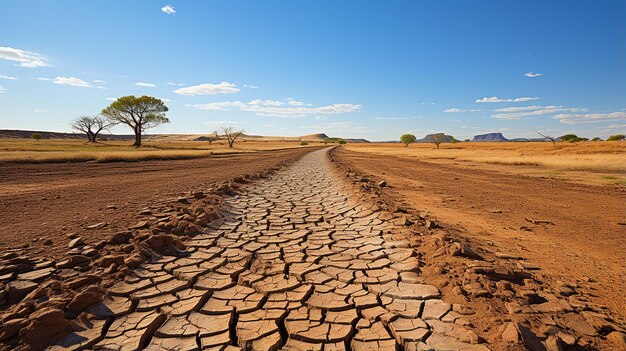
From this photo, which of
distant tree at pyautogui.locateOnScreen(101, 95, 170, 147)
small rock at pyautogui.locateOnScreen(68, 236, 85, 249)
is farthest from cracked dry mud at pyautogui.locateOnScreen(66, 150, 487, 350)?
distant tree at pyautogui.locateOnScreen(101, 95, 170, 147)

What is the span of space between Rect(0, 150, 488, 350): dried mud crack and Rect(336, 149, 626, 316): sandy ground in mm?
1688

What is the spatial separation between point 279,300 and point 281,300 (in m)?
0.02

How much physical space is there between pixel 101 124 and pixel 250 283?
74.9 meters

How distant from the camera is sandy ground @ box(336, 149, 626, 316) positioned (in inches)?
140

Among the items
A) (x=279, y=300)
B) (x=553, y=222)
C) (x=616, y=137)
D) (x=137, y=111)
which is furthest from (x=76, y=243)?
(x=616, y=137)

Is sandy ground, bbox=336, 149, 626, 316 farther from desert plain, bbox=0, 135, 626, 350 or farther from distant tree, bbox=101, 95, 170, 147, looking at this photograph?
distant tree, bbox=101, 95, 170, 147

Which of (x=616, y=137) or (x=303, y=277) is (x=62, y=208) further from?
(x=616, y=137)

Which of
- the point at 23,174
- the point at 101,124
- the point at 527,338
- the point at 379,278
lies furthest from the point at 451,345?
the point at 101,124

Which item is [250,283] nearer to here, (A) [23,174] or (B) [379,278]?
(B) [379,278]

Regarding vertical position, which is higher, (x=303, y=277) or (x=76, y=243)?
(x=76, y=243)

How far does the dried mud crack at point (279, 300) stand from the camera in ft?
7.74

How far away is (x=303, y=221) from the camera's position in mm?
5855

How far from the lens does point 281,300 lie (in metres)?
2.96

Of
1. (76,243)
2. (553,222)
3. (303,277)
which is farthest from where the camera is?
(553,222)
